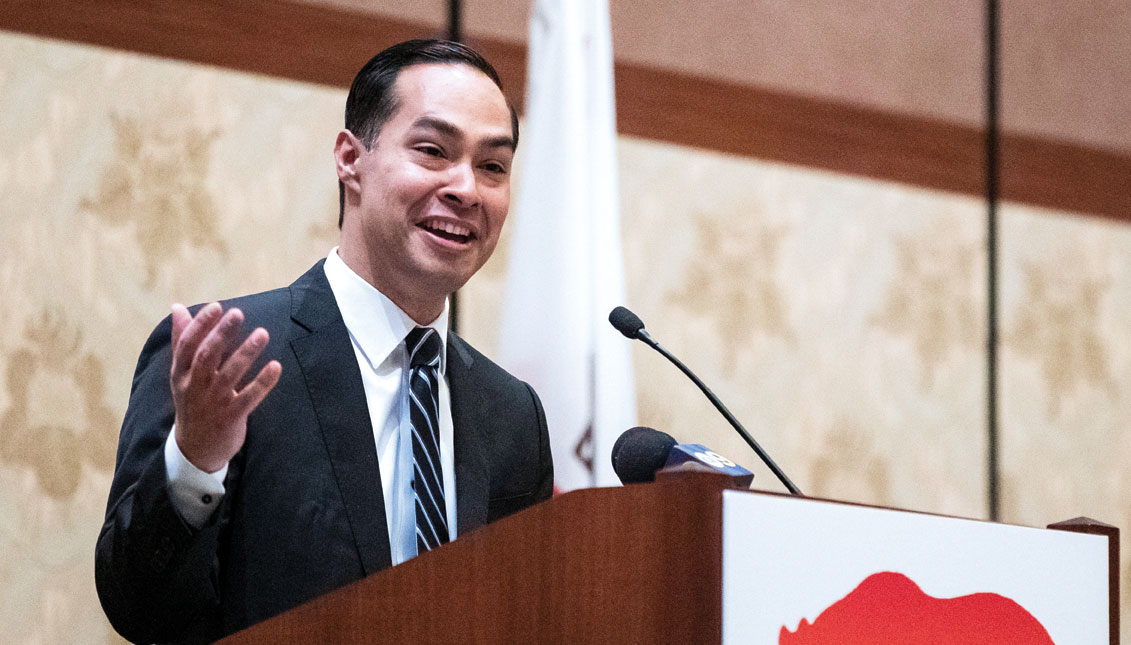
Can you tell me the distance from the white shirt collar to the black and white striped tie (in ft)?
0.08

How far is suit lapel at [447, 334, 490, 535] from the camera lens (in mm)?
1530

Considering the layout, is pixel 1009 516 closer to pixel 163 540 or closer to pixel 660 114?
pixel 660 114

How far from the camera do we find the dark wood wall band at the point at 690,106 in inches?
106

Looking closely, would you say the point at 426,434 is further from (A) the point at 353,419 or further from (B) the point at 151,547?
(B) the point at 151,547

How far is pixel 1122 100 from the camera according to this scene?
13.3 feet

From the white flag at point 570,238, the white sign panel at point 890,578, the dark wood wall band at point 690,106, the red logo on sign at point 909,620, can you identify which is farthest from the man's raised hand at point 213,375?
the dark wood wall band at point 690,106

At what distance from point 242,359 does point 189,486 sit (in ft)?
0.66

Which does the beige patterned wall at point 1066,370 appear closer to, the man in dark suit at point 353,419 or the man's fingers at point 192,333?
the man in dark suit at point 353,419

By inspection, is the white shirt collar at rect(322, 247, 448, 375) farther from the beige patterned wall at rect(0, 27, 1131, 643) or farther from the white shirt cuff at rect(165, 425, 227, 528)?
the beige patterned wall at rect(0, 27, 1131, 643)

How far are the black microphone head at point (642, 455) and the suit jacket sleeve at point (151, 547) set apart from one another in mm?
449

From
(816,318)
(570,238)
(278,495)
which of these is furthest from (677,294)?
(278,495)

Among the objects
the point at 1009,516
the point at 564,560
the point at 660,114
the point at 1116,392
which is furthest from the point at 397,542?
the point at 1116,392

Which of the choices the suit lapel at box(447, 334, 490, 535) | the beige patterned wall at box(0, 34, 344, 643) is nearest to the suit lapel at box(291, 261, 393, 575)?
the suit lapel at box(447, 334, 490, 535)

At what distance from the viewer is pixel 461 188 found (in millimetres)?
1596
